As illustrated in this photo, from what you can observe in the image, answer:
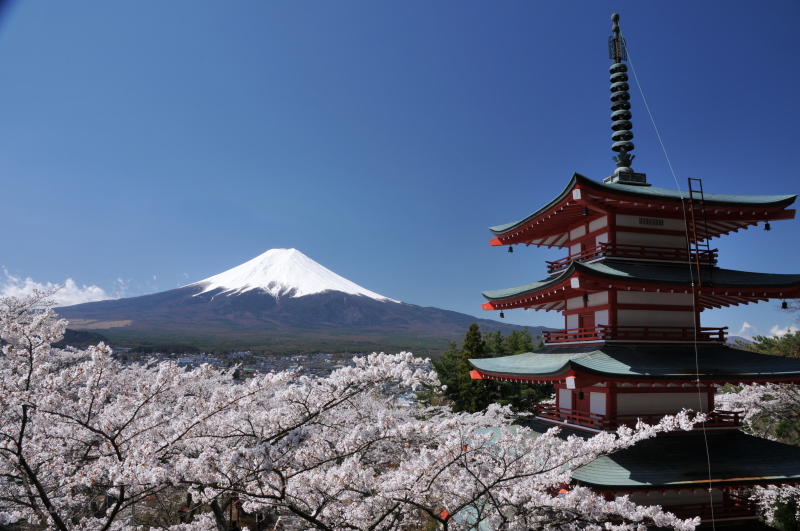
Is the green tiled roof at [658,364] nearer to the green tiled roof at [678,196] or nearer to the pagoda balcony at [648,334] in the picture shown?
the pagoda balcony at [648,334]

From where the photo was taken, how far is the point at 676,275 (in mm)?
8711

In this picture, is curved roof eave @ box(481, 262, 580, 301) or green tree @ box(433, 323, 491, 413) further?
green tree @ box(433, 323, 491, 413)

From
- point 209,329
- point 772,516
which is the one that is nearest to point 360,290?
point 209,329

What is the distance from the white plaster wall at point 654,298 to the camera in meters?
8.91

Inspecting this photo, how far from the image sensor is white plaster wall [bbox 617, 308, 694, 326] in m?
8.94

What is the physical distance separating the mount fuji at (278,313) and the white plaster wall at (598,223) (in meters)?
66.3

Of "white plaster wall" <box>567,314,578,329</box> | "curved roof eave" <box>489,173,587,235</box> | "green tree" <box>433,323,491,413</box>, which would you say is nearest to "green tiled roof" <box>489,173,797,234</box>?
"curved roof eave" <box>489,173,587,235</box>

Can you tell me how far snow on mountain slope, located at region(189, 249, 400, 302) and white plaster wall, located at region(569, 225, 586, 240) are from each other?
371 feet

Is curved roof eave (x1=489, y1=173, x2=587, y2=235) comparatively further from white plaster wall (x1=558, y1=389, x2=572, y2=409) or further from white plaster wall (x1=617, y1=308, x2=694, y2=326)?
white plaster wall (x1=558, y1=389, x2=572, y2=409)

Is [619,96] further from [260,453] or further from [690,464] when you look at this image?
[260,453]

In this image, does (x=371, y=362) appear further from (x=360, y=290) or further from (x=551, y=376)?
(x=360, y=290)

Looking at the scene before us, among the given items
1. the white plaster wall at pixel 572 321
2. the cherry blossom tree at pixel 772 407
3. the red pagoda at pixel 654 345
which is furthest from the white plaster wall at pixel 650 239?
the cherry blossom tree at pixel 772 407

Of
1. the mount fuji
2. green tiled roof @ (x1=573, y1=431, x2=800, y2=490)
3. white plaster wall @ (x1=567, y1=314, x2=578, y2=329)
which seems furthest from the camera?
the mount fuji

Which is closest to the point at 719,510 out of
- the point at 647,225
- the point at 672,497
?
the point at 672,497
